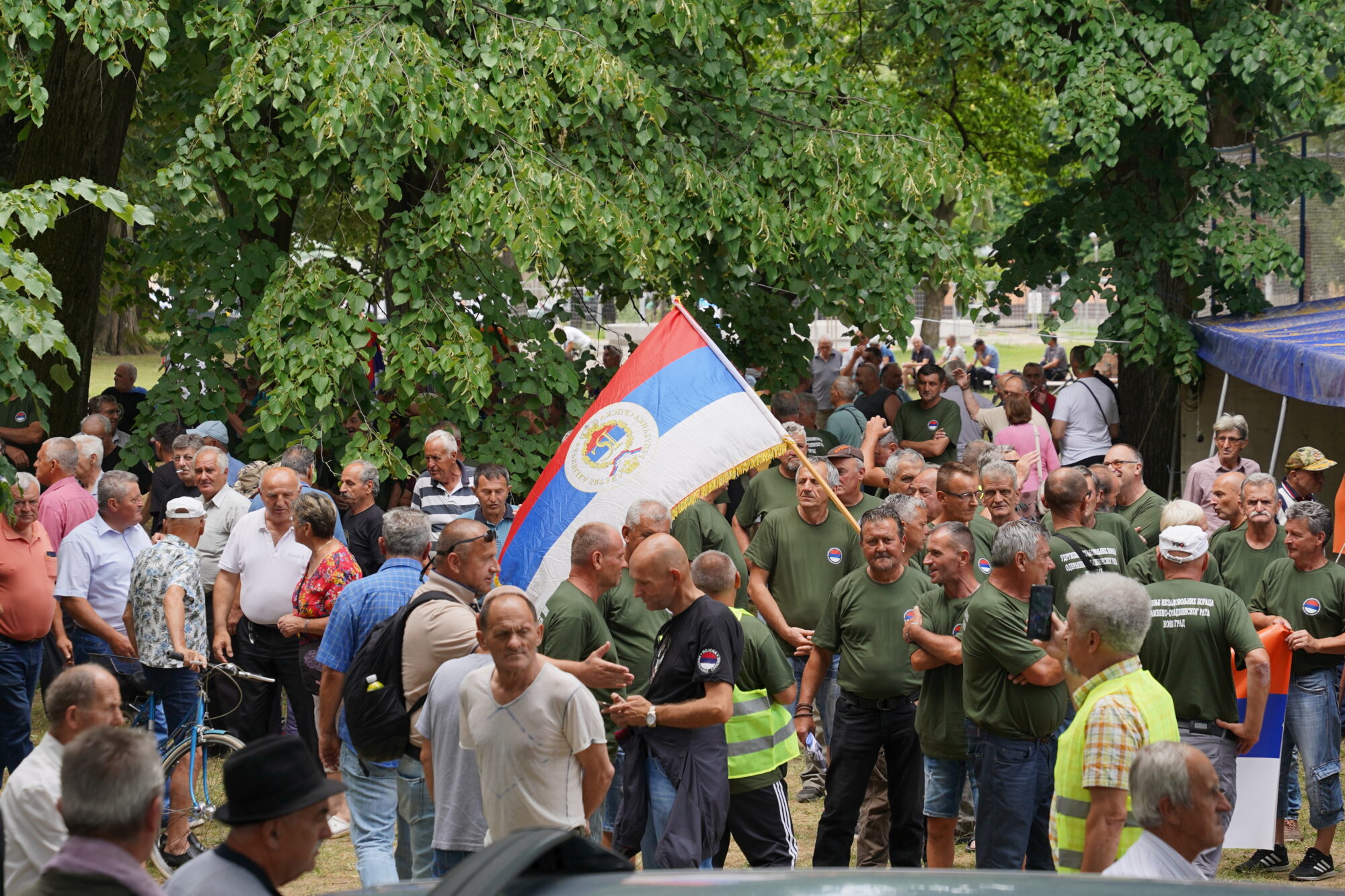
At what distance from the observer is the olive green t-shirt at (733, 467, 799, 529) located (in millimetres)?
9352

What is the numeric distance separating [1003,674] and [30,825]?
12.1ft

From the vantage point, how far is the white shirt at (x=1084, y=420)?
13.1m

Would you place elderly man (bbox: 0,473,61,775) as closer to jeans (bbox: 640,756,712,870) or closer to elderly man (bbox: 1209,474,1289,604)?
jeans (bbox: 640,756,712,870)

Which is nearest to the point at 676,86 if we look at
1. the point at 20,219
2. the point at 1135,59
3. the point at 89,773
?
the point at 1135,59

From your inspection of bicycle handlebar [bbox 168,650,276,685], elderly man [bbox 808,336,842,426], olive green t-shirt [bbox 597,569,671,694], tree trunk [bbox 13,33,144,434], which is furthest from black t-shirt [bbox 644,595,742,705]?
elderly man [bbox 808,336,842,426]

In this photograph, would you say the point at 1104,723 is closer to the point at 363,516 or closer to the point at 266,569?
the point at 266,569

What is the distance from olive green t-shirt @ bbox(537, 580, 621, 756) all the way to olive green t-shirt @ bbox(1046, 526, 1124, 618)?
230 cm

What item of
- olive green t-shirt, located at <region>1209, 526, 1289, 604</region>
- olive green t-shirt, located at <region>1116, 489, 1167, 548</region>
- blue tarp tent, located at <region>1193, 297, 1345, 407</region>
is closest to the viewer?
olive green t-shirt, located at <region>1209, 526, 1289, 604</region>

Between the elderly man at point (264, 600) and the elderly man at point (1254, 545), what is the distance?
17.2ft

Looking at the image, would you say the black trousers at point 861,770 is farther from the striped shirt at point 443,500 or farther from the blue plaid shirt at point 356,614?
the striped shirt at point 443,500

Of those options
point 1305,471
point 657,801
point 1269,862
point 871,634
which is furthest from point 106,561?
point 1305,471

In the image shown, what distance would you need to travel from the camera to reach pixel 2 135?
14.1 metres

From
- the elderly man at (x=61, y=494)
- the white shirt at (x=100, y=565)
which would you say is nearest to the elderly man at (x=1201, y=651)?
the white shirt at (x=100, y=565)

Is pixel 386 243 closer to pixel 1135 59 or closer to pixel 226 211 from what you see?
pixel 226 211
